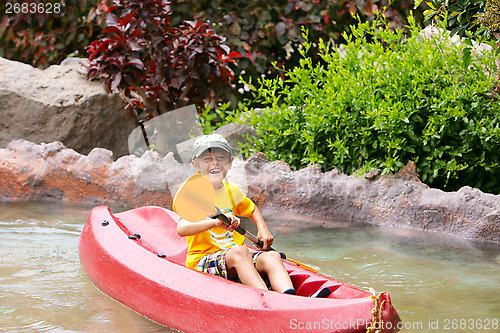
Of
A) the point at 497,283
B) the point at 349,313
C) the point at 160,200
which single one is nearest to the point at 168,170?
the point at 160,200

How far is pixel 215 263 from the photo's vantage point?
316 cm

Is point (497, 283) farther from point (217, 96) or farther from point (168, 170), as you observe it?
point (217, 96)

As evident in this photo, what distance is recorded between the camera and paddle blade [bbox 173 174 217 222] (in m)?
3.08

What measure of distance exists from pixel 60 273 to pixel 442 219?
295 cm

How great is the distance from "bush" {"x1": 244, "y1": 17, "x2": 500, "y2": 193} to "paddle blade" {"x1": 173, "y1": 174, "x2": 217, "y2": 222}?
244cm

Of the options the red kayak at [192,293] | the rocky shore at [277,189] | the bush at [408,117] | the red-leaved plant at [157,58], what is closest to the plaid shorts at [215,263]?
the red kayak at [192,293]

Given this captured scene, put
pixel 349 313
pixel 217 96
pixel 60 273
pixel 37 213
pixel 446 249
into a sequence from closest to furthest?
pixel 349 313
pixel 60 273
pixel 446 249
pixel 37 213
pixel 217 96

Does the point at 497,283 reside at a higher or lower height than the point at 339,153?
lower

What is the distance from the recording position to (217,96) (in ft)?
24.3

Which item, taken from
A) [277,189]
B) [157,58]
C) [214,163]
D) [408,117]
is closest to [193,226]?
[214,163]

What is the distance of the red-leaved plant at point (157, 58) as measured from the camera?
6.69m

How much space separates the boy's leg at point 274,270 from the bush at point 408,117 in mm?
2326

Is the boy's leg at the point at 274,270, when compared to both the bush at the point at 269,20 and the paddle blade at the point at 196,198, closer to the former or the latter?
the paddle blade at the point at 196,198

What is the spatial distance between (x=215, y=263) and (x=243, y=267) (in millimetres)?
197
